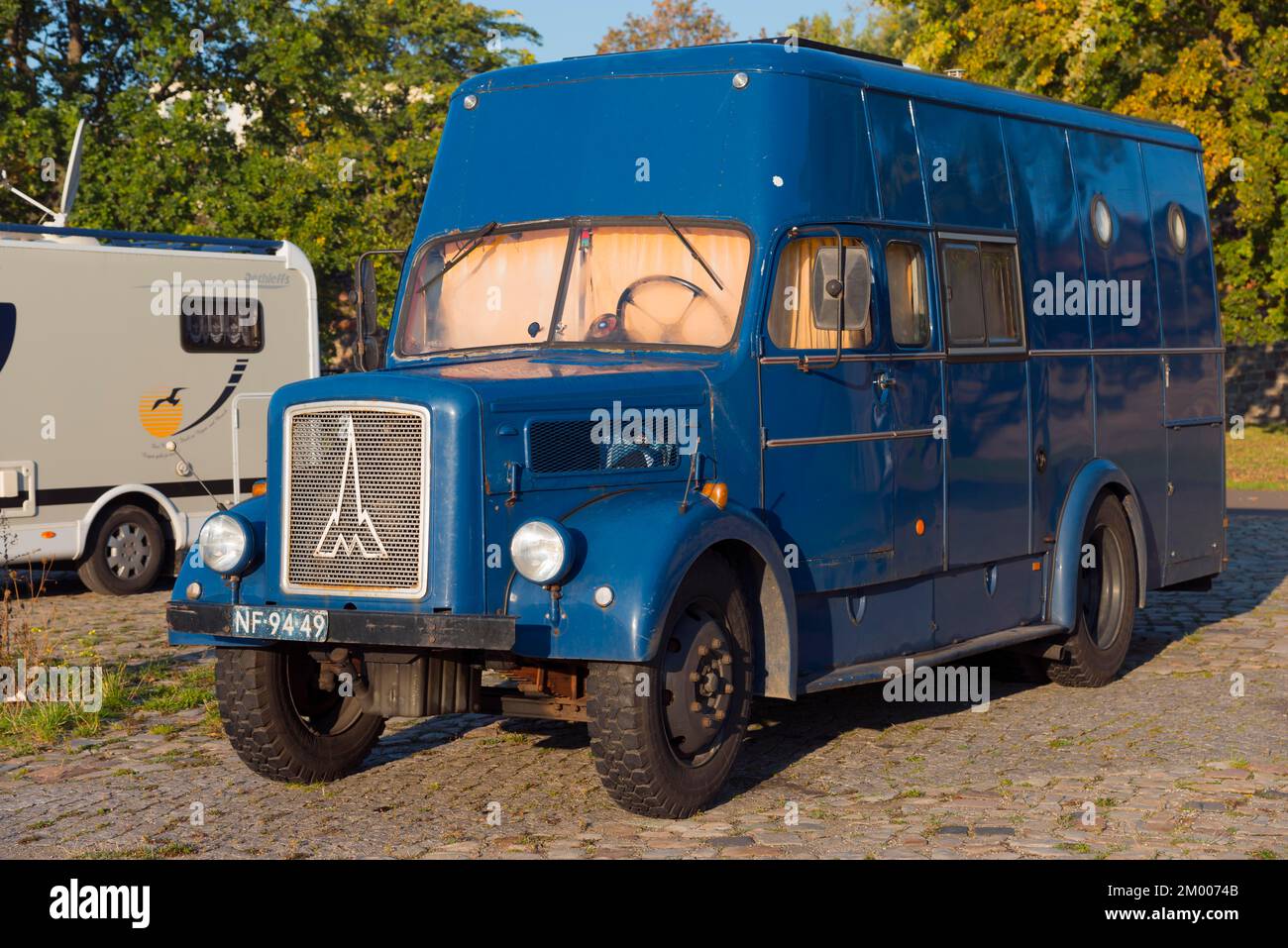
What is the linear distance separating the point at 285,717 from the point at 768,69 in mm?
3744

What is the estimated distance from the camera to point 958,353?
9.75 meters

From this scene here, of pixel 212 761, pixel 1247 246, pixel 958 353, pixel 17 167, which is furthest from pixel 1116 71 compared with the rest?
pixel 212 761

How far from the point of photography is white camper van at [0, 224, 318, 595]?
51.0ft

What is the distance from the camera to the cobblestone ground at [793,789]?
7.24 m

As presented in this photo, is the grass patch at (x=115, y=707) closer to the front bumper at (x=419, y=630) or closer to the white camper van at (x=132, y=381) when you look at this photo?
the front bumper at (x=419, y=630)

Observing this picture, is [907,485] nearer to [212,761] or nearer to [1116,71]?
[212,761]

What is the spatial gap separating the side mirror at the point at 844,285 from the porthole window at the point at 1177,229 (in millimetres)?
4788

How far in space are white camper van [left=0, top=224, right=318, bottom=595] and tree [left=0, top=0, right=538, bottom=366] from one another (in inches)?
391

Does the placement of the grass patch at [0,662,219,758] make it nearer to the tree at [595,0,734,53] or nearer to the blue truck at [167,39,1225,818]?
the blue truck at [167,39,1225,818]

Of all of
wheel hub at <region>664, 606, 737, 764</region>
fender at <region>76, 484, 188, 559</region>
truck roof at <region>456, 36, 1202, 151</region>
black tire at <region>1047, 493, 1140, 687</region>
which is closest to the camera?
wheel hub at <region>664, 606, 737, 764</region>
